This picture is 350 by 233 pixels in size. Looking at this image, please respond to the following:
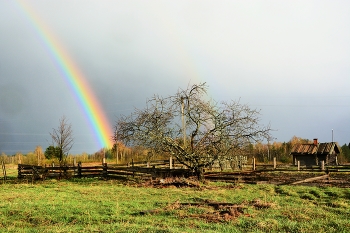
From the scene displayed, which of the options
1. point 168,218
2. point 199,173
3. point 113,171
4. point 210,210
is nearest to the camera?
point 168,218

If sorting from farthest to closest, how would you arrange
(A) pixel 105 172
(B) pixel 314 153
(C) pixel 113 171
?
1. (B) pixel 314 153
2. (A) pixel 105 172
3. (C) pixel 113 171

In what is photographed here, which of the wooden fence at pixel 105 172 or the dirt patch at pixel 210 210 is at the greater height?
the dirt patch at pixel 210 210

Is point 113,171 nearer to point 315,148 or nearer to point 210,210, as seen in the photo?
point 210,210

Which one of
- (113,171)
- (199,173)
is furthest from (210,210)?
(113,171)

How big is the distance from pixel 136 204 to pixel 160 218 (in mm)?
2407

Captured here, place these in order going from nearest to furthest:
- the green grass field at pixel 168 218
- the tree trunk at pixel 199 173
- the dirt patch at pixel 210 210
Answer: the green grass field at pixel 168 218 → the dirt patch at pixel 210 210 → the tree trunk at pixel 199 173

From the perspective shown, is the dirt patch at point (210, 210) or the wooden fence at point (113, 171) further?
the wooden fence at point (113, 171)

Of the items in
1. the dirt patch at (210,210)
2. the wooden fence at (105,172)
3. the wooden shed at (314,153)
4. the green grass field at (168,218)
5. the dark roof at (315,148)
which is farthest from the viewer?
the wooden shed at (314,153)

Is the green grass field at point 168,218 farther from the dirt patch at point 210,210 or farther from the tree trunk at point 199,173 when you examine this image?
the tree trunk at point 199,173

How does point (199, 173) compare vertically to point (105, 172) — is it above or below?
above

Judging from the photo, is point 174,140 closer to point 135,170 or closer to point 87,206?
point 135,170

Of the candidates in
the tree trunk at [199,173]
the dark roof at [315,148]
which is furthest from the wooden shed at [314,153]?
the tree trunk at [199,173]

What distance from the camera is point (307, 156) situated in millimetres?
41688

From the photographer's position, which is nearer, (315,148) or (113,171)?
(113,171)
